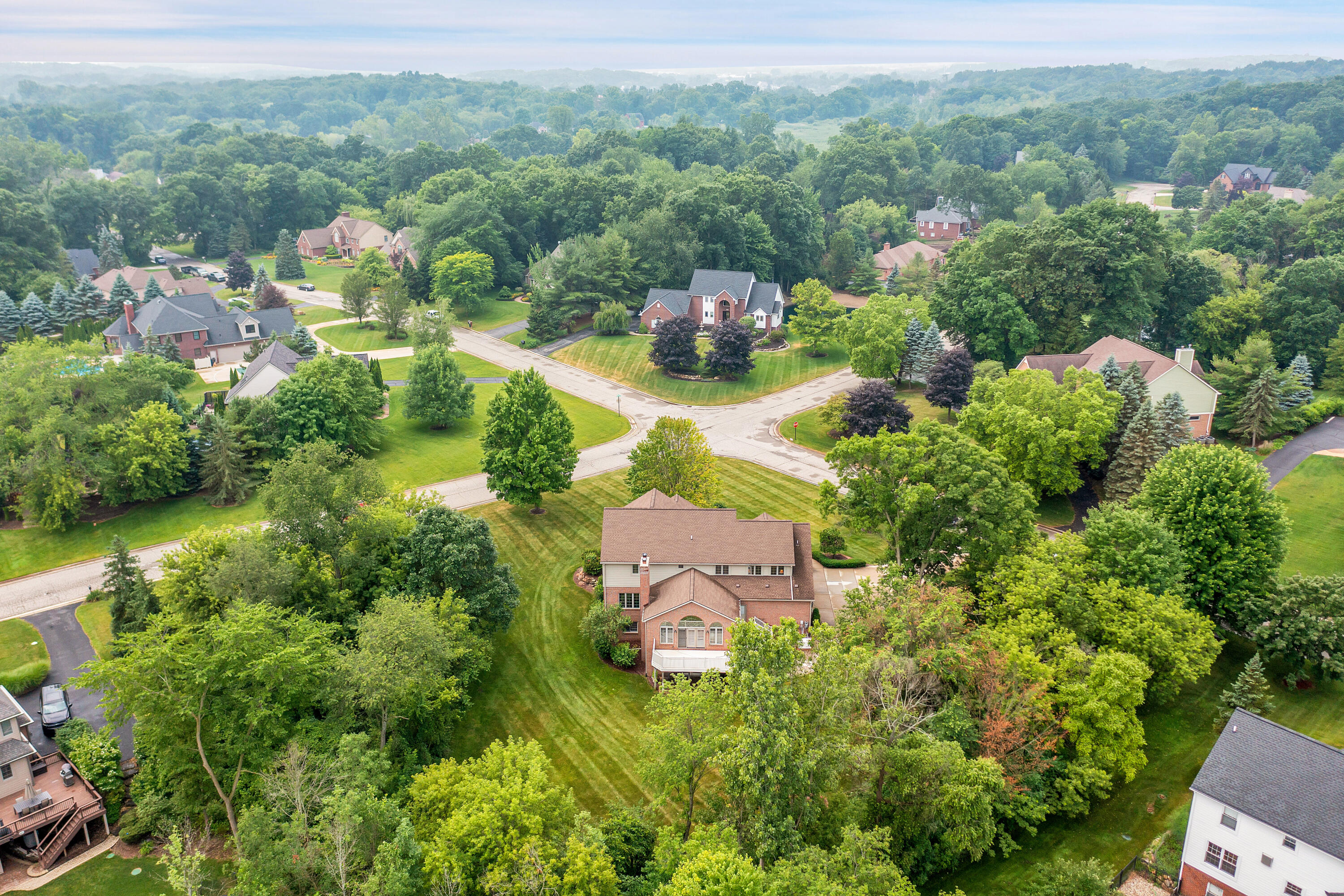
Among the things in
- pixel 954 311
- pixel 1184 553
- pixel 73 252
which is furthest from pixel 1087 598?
pixel 73 252

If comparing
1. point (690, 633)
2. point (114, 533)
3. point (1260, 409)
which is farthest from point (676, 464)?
point (1260, 409)

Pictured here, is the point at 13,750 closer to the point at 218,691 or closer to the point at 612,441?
the point at 218,691

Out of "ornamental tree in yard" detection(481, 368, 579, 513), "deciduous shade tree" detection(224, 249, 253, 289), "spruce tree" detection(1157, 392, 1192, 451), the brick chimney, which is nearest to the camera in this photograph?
the brick chimney

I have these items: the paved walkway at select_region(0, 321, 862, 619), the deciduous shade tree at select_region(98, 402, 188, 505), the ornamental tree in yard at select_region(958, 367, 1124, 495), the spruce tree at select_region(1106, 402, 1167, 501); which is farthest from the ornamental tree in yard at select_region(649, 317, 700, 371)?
the deciduous shade tree at select_region(98, 402, 188, 505)

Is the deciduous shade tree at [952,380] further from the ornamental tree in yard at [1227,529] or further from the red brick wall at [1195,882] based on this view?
the red brick wall at [1195,882]

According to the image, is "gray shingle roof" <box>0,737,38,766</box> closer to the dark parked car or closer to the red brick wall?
the dark parked car

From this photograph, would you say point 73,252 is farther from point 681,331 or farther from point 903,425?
point 903,425
